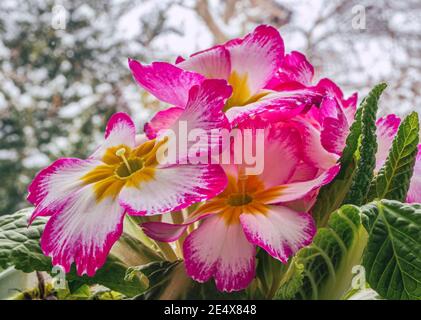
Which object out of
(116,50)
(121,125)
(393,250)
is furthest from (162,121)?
(116,50)

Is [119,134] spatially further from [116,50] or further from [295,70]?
[116,50]

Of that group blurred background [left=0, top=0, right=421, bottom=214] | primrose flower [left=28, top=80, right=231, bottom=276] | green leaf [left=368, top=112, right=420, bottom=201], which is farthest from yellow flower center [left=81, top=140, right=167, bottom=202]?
blurred background [left=0, top=0, right=421, bottom=214]

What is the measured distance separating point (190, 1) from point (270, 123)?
2.07m

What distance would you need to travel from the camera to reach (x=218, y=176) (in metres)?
0.23

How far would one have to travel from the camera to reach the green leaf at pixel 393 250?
222mm

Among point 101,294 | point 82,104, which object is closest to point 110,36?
point 82,104

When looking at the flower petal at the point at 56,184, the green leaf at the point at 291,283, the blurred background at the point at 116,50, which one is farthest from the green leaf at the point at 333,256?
the blurred background at the point at 116,50

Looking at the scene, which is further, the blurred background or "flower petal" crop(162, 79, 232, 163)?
the blurred background

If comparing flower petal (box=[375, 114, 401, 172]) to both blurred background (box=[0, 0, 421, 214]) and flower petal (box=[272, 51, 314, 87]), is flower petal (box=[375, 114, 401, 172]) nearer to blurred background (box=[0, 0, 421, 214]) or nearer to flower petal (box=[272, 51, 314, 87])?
flower petal (box=[272, 51, 314, 87])

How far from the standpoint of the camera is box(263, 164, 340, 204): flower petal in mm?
235

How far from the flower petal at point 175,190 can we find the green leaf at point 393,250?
2.4 inches

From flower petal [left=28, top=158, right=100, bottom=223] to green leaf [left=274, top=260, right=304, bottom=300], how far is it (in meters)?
0.10

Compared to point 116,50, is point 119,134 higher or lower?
lower

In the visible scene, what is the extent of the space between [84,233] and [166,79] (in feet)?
0.26
